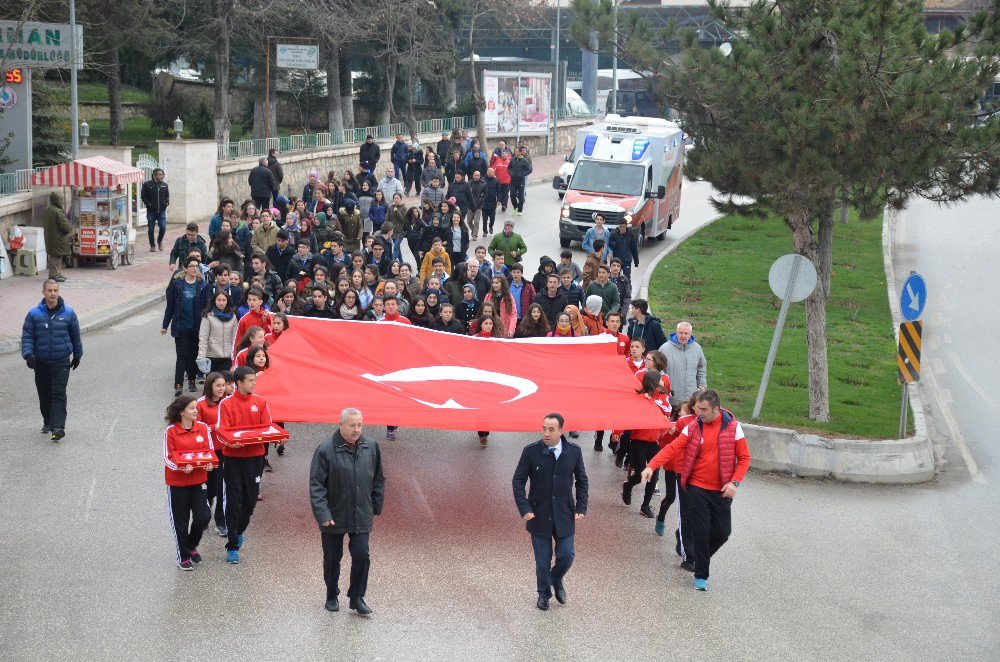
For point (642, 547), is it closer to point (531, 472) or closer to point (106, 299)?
point (531, 472)

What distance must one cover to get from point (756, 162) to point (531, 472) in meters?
7.14

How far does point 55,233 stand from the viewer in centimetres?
2389

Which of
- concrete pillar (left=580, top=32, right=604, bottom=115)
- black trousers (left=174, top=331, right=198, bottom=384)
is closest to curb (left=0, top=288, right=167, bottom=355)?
black trousers (left=174, top=331, right=198, bottom=384)

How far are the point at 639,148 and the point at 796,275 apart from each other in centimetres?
1581

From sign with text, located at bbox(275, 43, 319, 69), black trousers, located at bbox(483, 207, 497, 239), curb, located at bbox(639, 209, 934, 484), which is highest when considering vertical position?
sign with text, located at bbox(275, 43, 319, 69)

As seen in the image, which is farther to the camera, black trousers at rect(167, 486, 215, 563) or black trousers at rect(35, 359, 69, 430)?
black trousers at rect(35, 359, 69, 430)

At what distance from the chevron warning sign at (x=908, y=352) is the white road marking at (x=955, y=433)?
1312mm

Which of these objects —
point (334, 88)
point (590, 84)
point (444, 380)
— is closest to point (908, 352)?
point (444, 380)

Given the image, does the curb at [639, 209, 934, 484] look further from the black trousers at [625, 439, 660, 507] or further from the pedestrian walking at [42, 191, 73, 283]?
the pedestrian walking at [42, 191, 73, 283]

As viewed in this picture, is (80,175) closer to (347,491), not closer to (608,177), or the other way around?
(608,177)

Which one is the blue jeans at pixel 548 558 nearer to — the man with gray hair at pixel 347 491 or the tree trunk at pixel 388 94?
the man with gray hair at pixel 347 491

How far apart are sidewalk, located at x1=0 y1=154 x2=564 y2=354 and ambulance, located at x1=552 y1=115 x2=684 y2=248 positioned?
31.6 ft

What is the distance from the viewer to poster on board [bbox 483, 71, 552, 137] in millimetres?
51781

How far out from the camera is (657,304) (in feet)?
78.1
